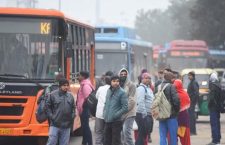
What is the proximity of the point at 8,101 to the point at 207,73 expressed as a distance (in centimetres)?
1412

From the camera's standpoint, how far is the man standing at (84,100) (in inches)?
656

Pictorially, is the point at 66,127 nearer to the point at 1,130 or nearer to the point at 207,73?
the point at 1,130

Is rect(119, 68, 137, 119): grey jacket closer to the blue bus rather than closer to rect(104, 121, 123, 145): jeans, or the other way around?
rect(104, 121, 123, 145): jeans

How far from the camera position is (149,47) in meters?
39.2

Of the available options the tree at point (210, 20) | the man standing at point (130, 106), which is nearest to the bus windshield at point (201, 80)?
the man standing at point (130, 106)

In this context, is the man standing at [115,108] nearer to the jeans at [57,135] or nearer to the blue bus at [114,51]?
the jeans at [57,135]

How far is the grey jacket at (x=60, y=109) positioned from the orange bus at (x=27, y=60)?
2.38 metres

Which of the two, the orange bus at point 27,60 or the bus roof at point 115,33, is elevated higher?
the bus roof at point 115,33

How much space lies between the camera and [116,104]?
45.4 feet

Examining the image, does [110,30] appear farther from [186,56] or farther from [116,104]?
[116,104]

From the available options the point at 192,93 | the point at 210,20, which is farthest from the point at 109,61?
the point at 210,20

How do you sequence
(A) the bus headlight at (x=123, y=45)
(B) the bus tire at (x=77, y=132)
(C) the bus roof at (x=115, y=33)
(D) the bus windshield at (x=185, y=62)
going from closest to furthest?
(B) the bus tire at (x=77, y=132)
(A) the bus headlight at (x=123, y=45)
(C) the bus roof at (x=115, y=33)
(D) the bus windshield at (x=185, y=62)

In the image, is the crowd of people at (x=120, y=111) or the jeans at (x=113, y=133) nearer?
the crowd of people at (x=120, y=111)

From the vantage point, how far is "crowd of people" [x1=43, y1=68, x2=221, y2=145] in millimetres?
13188
